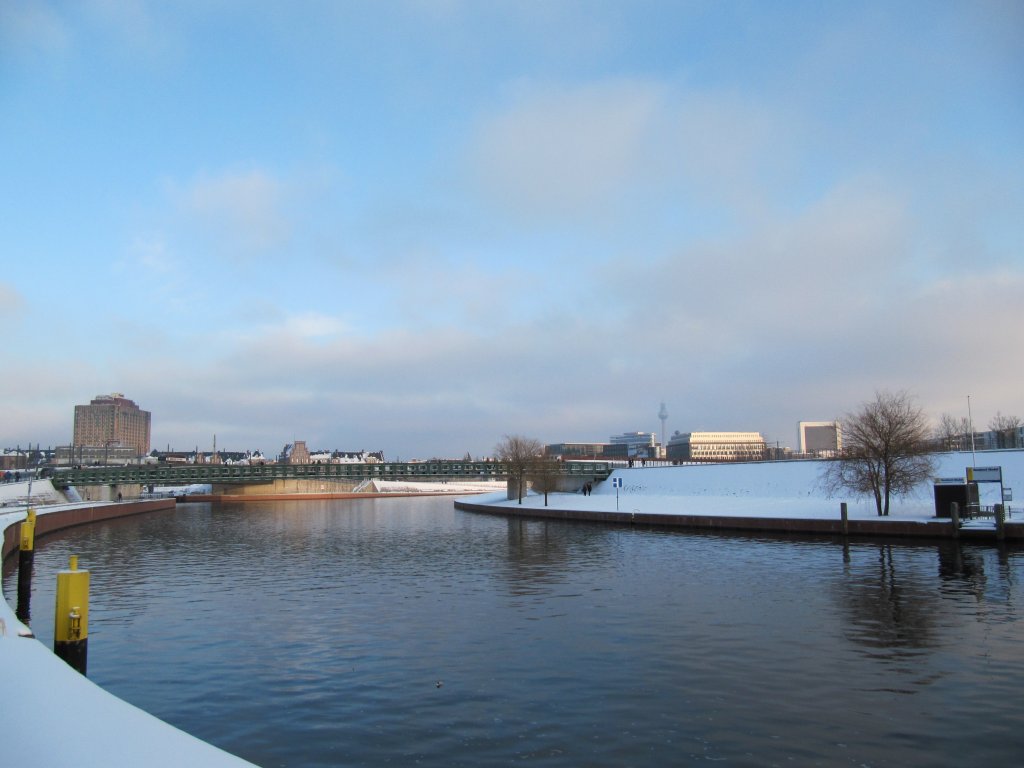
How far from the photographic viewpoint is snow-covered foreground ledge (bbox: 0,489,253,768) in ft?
26.2

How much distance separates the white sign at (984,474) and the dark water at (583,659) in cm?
1030

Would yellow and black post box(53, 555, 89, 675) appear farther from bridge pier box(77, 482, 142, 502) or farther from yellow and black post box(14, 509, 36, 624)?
bridge pier box(77, 482, 142, 502)

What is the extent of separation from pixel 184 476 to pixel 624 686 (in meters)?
112

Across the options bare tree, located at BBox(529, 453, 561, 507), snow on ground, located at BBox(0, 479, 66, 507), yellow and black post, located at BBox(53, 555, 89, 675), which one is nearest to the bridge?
bare tree, located at BBox(529, 453, 561, 507)

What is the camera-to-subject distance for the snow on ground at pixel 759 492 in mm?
55750

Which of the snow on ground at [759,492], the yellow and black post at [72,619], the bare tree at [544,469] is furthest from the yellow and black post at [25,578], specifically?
the bare tree at [544,469]

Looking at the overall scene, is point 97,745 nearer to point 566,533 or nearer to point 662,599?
point 662,599

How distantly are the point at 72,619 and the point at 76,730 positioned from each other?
22.5 feet

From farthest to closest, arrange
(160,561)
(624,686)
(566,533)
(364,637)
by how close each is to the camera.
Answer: (566,533) → (160,561) → (364,637) → (624,686)

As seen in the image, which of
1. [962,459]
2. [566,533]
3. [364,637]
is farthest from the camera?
[962,459]

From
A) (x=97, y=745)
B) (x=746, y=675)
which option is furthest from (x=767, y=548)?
(x=97, y=745)

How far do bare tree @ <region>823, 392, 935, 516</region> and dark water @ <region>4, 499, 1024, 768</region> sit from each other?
14752 mm

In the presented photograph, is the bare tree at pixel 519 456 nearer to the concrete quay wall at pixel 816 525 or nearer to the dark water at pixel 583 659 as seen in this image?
the concrete quay wall at pixel 816 525

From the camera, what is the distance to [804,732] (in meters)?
12.8
